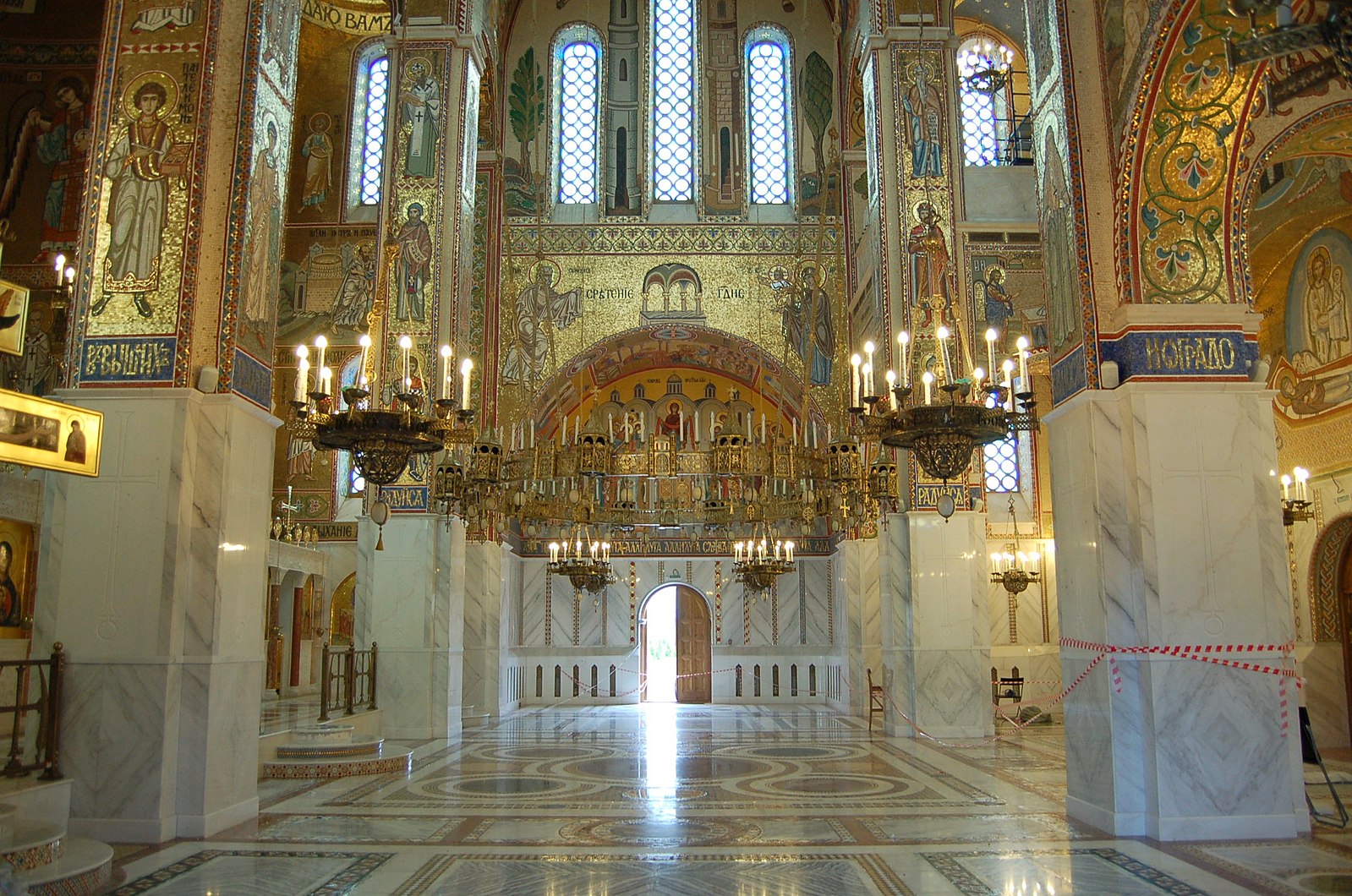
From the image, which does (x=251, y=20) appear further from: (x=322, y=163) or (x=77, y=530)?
(x=322, y=163)

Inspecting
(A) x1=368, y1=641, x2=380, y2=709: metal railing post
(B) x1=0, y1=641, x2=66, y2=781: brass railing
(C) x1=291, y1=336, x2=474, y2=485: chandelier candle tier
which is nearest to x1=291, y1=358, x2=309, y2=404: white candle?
(C) x1=291, y1=336, x2=474, y2=485: chandelier candle tier

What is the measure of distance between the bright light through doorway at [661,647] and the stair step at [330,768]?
13.2 metres

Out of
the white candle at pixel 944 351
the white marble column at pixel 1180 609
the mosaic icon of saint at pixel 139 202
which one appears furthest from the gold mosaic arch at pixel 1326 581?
the mosaic icon of saint at pixel 139 202

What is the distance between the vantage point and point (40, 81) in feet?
49.9

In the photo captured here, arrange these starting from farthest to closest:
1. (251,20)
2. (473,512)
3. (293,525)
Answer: (293,525) → (473,512) → (251,20)

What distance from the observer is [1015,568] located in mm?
16797

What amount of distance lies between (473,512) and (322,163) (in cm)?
1215

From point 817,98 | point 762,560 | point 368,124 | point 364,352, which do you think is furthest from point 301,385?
point 817,98

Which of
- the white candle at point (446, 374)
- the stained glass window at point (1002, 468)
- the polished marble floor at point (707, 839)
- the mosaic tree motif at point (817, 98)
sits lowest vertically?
the polished marble floor at point (707, 839)

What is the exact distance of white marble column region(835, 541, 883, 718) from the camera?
57.1 feet

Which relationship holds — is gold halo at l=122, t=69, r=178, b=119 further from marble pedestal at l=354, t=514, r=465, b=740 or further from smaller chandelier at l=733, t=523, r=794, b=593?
smaller chandelier at l=733, t=523, r=794, b=593

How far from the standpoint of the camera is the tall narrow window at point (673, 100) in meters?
21.5

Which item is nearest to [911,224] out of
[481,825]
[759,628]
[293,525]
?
[481,825]

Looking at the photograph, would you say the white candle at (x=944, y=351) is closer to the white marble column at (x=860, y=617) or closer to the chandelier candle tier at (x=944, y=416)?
the chandelier candle tier at (x=944, y=416)
